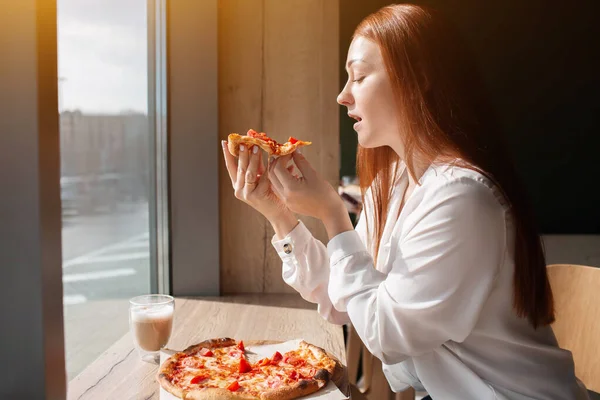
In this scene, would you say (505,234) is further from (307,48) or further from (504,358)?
(307,48)

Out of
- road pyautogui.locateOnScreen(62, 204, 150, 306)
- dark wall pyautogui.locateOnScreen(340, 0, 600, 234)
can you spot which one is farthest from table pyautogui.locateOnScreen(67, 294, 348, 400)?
dark wall pyautogui.locateOnScreen(340, 0, 600, 234)

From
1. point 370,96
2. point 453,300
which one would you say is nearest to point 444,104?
point 370,96

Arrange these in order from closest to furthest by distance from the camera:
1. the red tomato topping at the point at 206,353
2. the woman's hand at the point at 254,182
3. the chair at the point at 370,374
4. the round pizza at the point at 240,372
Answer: the round pizza at the point at 240,372 → the red tomato topping at the point at 206,353 → the woman's hand at the point at 254,182 → the chair at the point at 370,374

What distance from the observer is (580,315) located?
1666mm

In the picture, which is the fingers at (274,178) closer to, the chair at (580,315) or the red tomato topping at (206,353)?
the red tomato topping at (206,353)

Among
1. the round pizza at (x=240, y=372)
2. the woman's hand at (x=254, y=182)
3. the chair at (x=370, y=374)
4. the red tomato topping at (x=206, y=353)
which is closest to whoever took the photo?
the round pizza at (x=240, y=372)

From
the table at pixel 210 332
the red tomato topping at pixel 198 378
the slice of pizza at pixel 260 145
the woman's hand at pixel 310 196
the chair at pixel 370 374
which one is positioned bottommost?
the chair at pixel 370 374

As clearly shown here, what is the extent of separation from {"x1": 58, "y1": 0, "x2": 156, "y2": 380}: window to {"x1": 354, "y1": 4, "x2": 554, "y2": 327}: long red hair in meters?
0.71

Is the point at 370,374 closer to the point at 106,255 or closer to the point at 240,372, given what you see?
the point at 106,255

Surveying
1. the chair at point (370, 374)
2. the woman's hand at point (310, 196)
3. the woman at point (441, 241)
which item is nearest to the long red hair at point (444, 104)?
the woman at point (441, 241)

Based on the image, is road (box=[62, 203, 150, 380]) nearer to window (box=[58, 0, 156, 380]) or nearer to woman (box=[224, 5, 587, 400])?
window (box=[58, 0, 156, 380])

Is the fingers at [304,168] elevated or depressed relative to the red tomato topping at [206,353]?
elevated

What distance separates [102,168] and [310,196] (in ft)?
2.02

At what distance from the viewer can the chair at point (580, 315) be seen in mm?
1618
